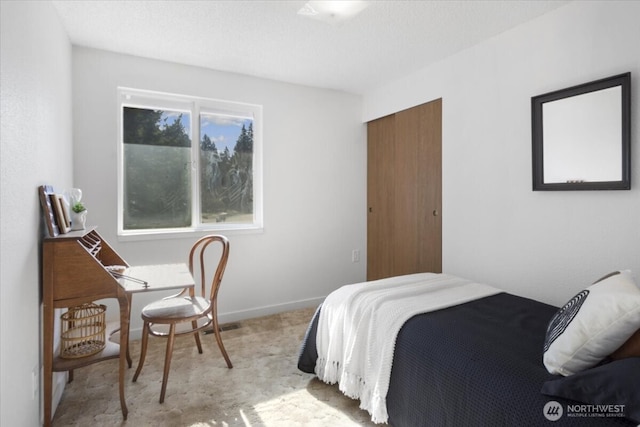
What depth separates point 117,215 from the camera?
289cm

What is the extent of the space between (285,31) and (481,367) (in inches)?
96.5

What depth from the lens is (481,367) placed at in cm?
141

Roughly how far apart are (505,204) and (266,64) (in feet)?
7.74

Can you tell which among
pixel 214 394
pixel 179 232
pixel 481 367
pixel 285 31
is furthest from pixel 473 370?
pixel 179 232

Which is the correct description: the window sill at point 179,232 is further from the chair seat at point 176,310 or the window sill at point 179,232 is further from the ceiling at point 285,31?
the ceiling at point 285,31

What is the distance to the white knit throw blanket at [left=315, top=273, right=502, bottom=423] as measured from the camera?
1.80 meters

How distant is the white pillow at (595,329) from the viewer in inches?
46.4

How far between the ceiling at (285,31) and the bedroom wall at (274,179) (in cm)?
24

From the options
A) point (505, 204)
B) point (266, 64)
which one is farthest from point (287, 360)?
point (266, 64)

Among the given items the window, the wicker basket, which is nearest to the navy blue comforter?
the wicker basket

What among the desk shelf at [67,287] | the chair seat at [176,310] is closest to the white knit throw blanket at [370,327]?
the chair seat at [176,310]

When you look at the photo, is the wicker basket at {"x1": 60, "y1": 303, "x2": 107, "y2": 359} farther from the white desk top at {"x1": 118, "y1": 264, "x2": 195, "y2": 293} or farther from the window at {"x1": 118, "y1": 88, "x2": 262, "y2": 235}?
the window at {"x1": 118, "y1": 88, "x2": 262, "y2": 235}

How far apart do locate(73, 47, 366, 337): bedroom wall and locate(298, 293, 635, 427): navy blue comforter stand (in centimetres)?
204

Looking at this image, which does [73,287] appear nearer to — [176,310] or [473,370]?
[176,310]
